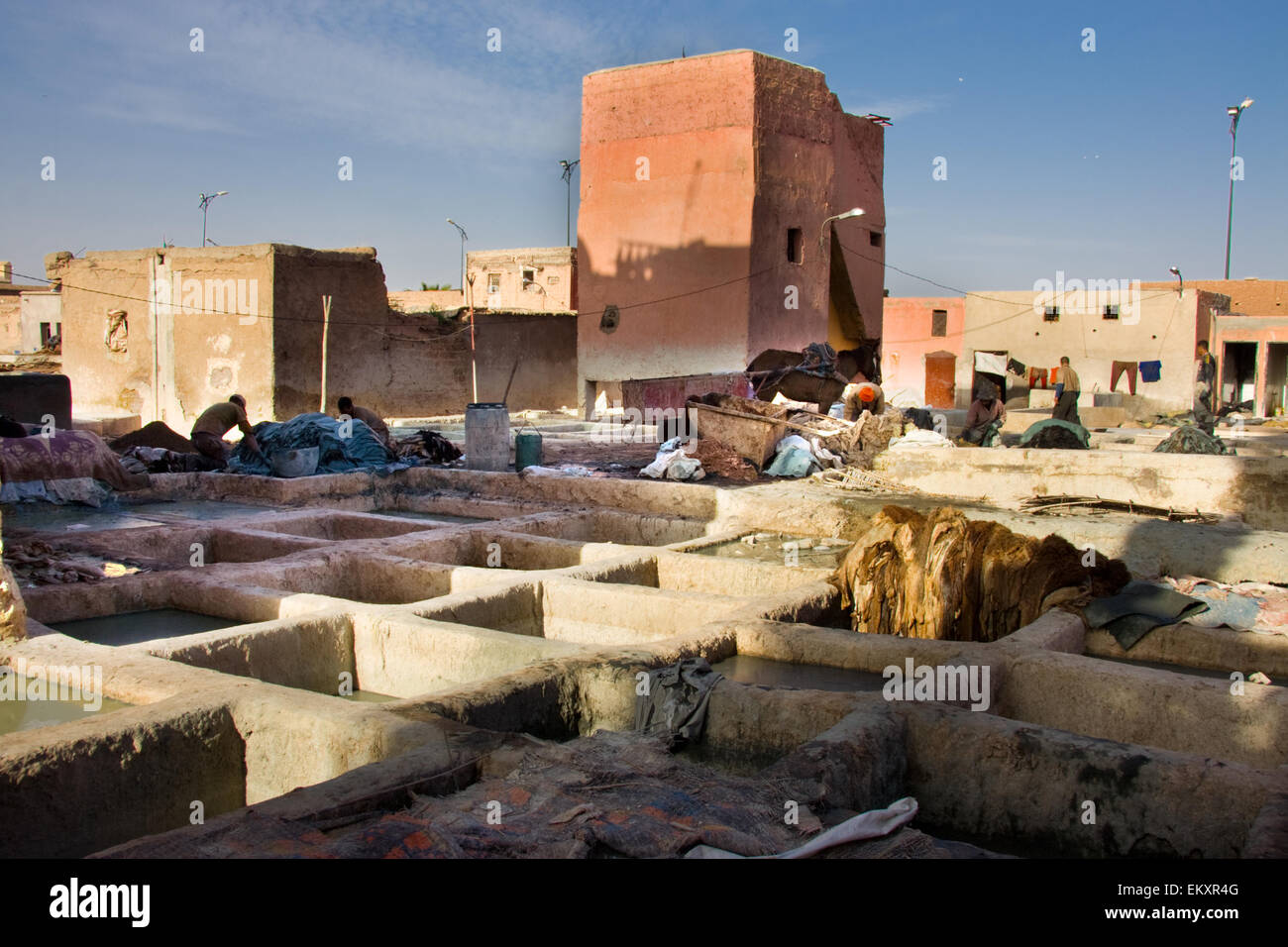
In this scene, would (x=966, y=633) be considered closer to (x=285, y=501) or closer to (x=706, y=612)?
(x=706, y=612)

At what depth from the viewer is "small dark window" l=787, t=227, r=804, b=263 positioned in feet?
80.7

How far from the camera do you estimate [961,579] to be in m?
6.52

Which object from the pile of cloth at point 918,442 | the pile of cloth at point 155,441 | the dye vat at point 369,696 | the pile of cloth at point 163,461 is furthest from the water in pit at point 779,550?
the pile of cloth at point 155,441

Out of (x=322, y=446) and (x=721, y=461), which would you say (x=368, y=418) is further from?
(x=721, y=461)

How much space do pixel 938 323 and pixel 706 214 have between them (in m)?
19.6

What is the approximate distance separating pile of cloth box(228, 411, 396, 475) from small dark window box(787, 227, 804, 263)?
571 inches

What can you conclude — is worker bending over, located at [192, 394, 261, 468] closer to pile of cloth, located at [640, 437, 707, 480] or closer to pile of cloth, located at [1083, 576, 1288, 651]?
pile of cloth, located at [640, 437, 707, 480]

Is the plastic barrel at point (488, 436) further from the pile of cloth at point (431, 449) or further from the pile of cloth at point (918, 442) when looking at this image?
the pile of cloth at point (918, 442)

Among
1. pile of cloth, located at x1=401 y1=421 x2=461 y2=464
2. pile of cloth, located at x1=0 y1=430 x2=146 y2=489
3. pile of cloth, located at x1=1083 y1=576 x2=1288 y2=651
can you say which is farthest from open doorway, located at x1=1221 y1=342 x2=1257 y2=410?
pile of cloth, located at x1=0 y1=430 x2=146 y2=489

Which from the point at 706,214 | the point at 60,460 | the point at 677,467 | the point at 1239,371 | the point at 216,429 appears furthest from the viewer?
the point at 1239,371

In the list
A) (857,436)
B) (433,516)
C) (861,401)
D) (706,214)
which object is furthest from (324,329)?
(857,436)

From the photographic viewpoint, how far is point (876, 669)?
532 centimetres
